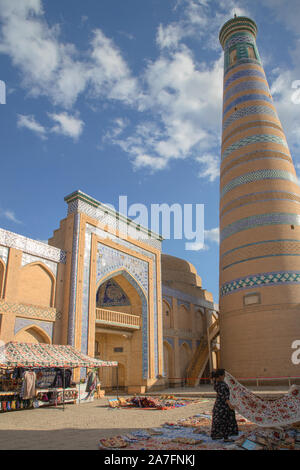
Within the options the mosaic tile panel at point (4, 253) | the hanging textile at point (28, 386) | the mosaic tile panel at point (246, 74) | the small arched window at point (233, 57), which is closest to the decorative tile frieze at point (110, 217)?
the mosaic tile panel at point (4, 253)

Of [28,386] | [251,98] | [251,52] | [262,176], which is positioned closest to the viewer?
[28,386]

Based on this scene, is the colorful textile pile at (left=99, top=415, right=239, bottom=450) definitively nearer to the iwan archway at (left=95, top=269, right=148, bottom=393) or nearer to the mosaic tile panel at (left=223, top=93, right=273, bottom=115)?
the iwan archway at (left=95, top=269, right=148, bottom=393)

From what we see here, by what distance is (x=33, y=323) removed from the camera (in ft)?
38.5

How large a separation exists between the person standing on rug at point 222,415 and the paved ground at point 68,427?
154 centimetres

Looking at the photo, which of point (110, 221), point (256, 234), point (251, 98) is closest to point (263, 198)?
point (256, 234)

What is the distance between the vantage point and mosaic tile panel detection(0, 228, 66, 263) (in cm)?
1146

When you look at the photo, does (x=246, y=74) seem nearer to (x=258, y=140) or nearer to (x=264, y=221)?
(x=258, y=140)

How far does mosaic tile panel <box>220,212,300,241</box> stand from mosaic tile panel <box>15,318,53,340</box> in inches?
366

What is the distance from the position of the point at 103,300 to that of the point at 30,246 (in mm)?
6411

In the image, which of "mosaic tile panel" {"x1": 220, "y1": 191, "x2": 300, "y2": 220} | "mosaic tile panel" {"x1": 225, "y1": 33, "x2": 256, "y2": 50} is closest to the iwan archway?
"mosaic tile panel" {"x1": 220, "y1": 191, "x2": 300, "y2": 220}

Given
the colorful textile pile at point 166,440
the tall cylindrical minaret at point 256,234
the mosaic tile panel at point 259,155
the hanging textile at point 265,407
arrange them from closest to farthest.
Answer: the colorful textile pile at point 166,440, the hanging textile at point 265,407, the tall cylindrical minaret at point 256,234, the mosaic tile panel at point 259,155

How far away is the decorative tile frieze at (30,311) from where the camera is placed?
432 inches

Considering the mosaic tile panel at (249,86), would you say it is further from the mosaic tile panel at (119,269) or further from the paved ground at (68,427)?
the paved ground at (68,427)

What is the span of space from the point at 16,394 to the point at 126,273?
7266 millimetres
